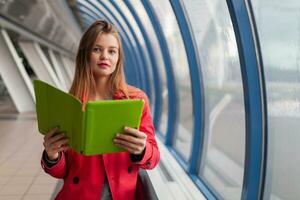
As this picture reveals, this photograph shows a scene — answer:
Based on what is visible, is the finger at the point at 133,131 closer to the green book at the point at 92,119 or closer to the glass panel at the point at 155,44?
the green book at the point at 92,119

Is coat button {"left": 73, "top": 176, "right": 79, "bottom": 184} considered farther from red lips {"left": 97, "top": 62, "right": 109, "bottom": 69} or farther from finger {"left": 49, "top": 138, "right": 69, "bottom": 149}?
red lips {"left": 97, "top": 62, "right": 109, "bottom": 69}

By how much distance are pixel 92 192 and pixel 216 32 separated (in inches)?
141

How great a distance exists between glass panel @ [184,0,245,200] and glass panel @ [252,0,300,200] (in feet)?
3.53

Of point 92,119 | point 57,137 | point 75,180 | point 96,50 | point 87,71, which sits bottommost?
point 75,180

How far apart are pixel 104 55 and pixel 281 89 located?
169 cm

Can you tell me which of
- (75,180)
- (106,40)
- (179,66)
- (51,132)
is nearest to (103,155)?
(75,180)

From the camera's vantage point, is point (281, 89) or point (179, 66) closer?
point (281, 89)

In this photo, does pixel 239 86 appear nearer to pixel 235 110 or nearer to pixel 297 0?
pixel 235 110

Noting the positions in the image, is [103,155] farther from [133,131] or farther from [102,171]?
[133,131]

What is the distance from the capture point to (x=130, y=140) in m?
1.73

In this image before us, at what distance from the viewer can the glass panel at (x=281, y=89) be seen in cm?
286

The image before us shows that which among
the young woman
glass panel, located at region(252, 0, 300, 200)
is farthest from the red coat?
glass panel, located at region(252, 0, 300, 200)

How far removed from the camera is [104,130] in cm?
170

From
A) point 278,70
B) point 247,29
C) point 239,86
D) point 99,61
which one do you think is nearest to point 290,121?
point 278,70
